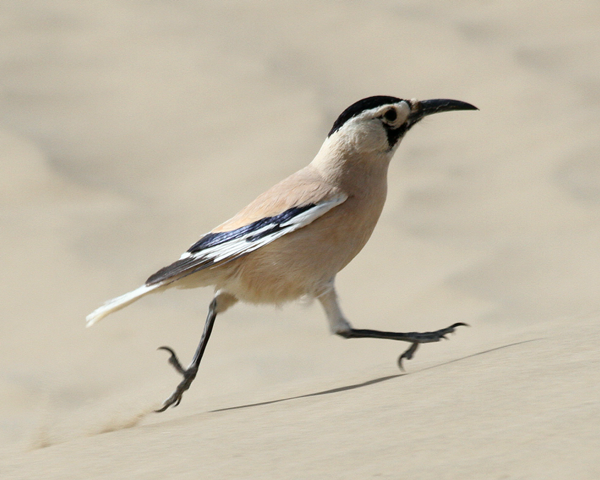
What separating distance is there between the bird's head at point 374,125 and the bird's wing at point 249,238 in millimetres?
352

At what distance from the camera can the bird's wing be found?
417cm

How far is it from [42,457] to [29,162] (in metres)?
7.39

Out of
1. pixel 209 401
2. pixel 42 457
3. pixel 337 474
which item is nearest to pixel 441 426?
pixel 337 474

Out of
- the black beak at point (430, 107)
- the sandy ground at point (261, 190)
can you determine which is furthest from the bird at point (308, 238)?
the sandy ground at point (261, 190)

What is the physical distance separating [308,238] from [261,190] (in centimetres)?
549

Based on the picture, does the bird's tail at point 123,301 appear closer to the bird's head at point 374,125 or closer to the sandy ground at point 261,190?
the sandy ground at point 261,190

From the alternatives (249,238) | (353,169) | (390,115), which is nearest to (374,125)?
(390,115)

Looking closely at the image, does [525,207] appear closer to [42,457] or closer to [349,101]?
[349,101]

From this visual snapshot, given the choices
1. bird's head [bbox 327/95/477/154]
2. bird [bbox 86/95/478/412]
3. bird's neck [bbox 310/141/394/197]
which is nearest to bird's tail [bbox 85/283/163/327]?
bird [bbox 86/95/478/412]

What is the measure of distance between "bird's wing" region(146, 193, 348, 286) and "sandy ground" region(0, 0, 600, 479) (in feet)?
2.11

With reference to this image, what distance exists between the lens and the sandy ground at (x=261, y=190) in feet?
9.04

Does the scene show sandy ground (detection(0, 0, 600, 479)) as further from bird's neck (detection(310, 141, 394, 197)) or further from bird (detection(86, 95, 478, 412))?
bird's neck (detection(310, 141, 394, 197))

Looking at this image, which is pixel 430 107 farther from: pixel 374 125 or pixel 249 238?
pixel 249 238

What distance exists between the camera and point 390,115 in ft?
15.0
